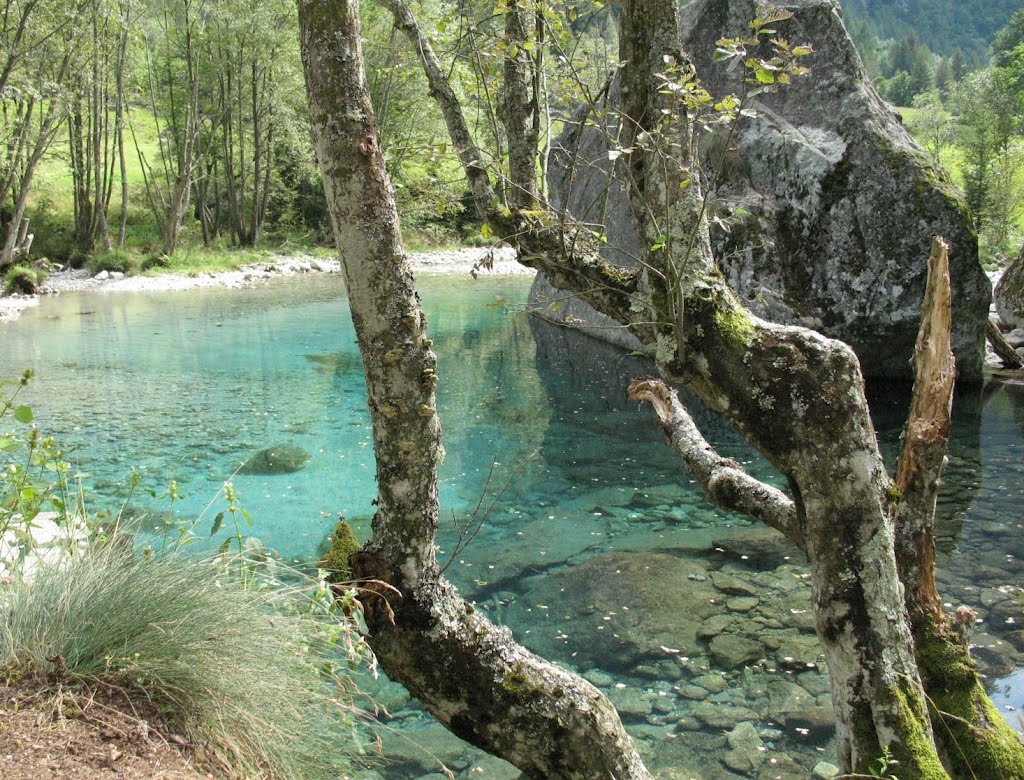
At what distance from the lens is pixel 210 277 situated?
1280 inches

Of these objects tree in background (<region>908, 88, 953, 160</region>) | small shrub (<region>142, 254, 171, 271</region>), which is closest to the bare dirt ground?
small shrub (<region>142, 254, 171, 271</region>)

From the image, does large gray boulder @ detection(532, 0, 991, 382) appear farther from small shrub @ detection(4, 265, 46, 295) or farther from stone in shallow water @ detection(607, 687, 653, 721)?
small shrub @ detection(4, 265, 46, 295)

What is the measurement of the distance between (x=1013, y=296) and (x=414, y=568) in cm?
1736

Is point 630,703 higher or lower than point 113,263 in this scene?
lower

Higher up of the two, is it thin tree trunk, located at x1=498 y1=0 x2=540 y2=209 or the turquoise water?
thin tree trunk, located at x1=498 y1=0 x2=540 y2=209

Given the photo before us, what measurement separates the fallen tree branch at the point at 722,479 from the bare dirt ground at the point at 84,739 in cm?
268

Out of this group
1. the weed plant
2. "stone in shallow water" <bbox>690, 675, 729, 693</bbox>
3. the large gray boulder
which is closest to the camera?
A: the weed plant

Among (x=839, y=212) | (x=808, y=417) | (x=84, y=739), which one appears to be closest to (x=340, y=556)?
(x=84, y=739)

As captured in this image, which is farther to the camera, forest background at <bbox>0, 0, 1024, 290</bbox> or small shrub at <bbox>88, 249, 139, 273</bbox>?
small shrub at <bbox>88, 249, 139, 273</bbox>

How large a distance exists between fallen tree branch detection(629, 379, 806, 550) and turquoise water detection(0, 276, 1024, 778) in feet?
4.27

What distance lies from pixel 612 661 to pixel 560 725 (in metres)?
2.67

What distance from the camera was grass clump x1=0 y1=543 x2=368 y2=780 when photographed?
119 inches

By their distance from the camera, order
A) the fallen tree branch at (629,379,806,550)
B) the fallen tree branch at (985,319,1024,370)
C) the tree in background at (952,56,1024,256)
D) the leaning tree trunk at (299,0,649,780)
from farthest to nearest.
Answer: the tree in background at (952,56,1024,256) → the fallen tree branch at (985,319,1024,370) → the fallen tree branch at (629,379,806,550) → the leaning tree trunk at (299,0,649,780)

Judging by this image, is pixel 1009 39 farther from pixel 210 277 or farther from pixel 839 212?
pixel 839 212
